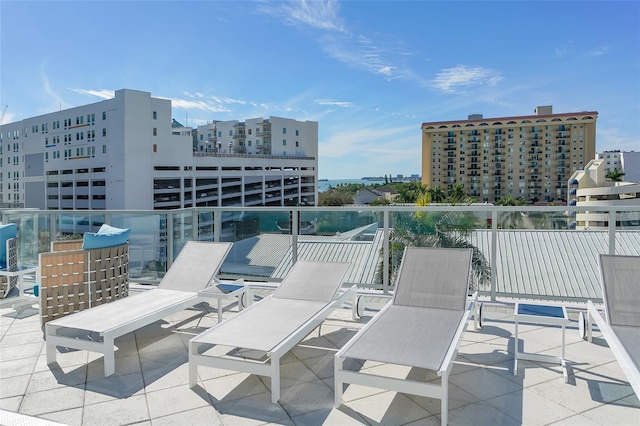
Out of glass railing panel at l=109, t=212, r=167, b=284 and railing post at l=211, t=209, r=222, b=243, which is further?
railing post at l=211, t=209, r=222, b=243

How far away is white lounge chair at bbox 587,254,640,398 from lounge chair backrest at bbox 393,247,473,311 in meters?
1.05

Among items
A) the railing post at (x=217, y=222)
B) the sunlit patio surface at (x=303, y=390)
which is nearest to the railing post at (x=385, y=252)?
the sunlit patio surface at (x=303, y=390)

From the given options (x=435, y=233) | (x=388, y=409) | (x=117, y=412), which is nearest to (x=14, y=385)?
(x=117, y=412)

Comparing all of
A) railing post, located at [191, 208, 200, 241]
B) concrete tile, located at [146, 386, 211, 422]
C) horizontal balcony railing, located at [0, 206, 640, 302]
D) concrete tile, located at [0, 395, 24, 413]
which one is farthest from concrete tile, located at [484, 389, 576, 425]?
railing post, located at [191, 208, 200, 241]

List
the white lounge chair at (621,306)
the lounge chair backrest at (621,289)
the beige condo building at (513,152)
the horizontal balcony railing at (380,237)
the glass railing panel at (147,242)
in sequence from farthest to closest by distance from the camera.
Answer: the beige condo building at (513,152) < the glass railing panel at (147,242) < the horizontal balcony railing at (380,237) < the lounge chair backrest at (621,289) < the white lounge chair at (621,306)

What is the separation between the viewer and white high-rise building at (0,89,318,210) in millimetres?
59312

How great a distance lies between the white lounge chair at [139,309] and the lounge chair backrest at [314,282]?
92cm

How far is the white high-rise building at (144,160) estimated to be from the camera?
5931 centimetres

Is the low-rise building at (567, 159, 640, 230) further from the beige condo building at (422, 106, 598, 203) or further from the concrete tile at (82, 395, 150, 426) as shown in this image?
the concrete tile at (82, 395, 150, 426)

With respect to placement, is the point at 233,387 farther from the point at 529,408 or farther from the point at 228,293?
the point at 529,408

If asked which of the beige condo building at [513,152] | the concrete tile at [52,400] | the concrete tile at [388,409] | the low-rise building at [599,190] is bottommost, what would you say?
the concrete tile at [52,400]

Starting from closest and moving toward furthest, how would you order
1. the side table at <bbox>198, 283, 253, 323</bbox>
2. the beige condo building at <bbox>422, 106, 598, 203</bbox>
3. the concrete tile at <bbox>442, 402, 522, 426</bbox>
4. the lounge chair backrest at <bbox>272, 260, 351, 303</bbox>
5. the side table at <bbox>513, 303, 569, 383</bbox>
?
the concrete tile at <bbox>442, 402, 522, 426</bbox>
the side table at <bbox>513, 303, 569, 383</bbox>
the lounge chair backrest at <bbox>272, 260, 351, 303</bbox>
the side table at <bbox>198, 283, 253, 323</bbox>
the beige condo building at <bbox>422, 106, 598, 203</bbox>

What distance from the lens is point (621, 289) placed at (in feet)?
11.7

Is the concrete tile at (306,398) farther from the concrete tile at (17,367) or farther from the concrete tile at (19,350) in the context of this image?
the concrete tile at (19,350)
